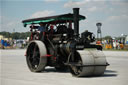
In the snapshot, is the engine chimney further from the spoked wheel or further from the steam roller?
the spoked wheel

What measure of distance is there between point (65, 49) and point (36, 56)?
5.58ft

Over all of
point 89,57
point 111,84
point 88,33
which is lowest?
point 111,84

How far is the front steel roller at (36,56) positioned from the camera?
12004mm

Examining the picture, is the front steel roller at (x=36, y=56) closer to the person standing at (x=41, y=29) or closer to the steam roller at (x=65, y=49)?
the steam roller at (x=65, y=49)

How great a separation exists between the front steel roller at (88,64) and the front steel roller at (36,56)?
5.76 ft

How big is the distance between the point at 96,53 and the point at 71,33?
181 cm

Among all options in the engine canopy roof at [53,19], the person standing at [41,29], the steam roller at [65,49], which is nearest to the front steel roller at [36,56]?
the steam roller at [65,49]

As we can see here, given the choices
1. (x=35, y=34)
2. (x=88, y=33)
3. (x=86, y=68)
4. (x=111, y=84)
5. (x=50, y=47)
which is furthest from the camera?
(x=35, y=34)

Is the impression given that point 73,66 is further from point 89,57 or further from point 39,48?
point 39,48

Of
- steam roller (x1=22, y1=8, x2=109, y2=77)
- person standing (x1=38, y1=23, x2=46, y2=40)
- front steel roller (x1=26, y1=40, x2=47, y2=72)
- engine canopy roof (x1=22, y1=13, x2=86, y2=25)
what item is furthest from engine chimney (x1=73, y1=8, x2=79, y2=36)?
person standing (x1=38, y1=23, x2=46, y2=40)

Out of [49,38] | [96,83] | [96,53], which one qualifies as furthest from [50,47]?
[96,83]

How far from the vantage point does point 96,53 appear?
34.9ft

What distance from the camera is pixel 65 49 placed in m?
11.5

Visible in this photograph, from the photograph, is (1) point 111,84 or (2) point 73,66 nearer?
(1) point 111,84
